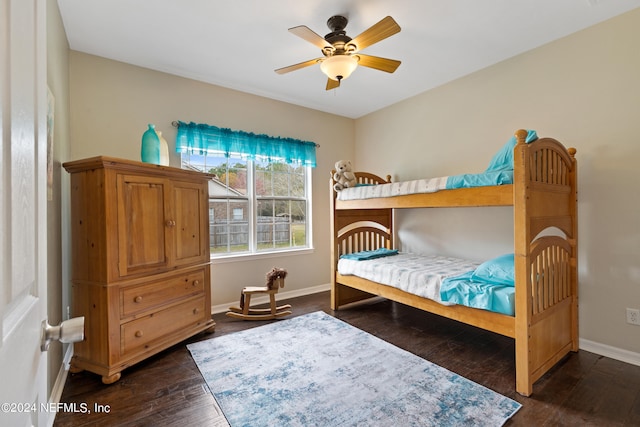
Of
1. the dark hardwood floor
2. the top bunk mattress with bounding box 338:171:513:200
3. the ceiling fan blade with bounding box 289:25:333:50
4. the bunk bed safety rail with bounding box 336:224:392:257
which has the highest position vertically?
the ceiling fan blade with bounding box 289:25:333:50

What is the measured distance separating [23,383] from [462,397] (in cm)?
203

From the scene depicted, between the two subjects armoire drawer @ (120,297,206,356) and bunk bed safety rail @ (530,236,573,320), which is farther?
armoire drawer @ (120,297,206,356)

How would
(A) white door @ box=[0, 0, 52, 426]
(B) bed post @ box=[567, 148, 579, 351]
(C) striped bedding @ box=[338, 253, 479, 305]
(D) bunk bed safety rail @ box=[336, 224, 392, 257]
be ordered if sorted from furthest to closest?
(D) bunk bed safety rail @ box=[336, 224, 392, 257], (C) striped bedding @ box=[338, 253, 479, 305], (B) bed post @ box=[567, 148, 579, 351], (A) white door @ box=[0, 0, 52, 426]

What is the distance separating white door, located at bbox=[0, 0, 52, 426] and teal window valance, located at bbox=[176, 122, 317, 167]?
2.61 m

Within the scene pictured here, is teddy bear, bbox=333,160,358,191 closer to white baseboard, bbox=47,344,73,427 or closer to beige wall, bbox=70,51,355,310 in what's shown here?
beige wall, bbox=70,51,355,310

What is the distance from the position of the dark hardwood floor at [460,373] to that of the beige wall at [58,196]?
0.37m

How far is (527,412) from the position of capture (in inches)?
64.8

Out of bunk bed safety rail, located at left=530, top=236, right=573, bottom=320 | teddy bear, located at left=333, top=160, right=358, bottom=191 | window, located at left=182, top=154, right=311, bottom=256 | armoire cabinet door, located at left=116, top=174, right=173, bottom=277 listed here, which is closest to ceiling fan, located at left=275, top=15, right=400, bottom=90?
teddy bear, located at left=333, top=160, right=358, bottom=191

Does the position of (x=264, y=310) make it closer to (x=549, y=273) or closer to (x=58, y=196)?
(x=58, y=196)

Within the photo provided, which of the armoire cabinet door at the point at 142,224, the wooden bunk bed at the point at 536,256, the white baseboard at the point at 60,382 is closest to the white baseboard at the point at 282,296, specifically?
the armoire cabinet door at the point at 142,224

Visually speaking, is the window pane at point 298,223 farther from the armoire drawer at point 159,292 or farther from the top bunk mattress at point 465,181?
the armoire drawer at point 159,292

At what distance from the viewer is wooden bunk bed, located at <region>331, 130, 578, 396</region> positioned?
6.03 ft

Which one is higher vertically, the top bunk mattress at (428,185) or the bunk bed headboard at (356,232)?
the top bunk mattress at (428,185)

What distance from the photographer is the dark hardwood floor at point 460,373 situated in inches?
64.0
